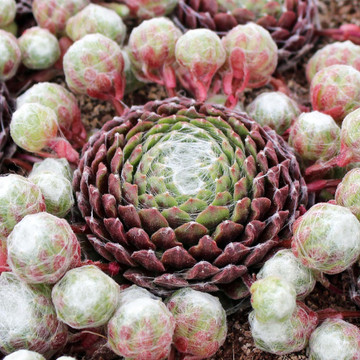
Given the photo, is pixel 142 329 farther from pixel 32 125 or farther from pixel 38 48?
pixel 38 48

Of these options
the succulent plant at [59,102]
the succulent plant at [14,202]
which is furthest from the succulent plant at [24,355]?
the succulent plant at [59,102]

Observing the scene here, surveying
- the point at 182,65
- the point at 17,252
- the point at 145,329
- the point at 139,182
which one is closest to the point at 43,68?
the point at 182,65

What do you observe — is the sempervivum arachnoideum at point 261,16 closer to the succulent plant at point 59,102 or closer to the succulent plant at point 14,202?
the succulent plant at point 59,102

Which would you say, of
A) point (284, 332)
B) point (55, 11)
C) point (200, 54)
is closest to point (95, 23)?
point (55, 11)

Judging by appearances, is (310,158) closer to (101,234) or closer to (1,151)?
(101,234)

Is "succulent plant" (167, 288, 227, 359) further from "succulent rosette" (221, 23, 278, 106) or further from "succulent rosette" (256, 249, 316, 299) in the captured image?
"succulent rosette" (221, 23, 278, 106)
